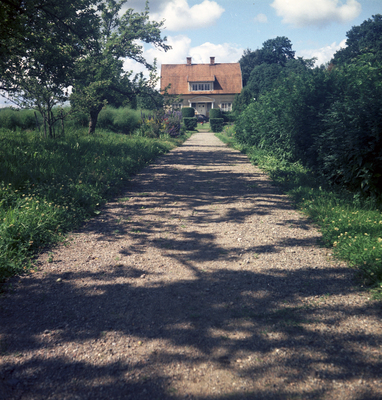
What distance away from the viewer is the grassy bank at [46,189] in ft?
14.0

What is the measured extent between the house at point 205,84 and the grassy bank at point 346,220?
53.9 metres

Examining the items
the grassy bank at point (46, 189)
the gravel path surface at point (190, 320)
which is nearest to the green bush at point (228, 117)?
the grassy bank at point (46, 189)

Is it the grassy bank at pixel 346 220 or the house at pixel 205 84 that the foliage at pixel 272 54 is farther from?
the grassy bank at pixel 346 220

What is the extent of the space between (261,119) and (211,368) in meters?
12.4

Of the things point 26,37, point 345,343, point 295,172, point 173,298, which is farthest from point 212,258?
point 26,37

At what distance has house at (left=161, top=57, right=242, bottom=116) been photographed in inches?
2341

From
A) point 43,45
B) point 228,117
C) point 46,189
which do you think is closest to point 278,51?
point 228,117

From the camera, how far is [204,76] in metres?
60.5

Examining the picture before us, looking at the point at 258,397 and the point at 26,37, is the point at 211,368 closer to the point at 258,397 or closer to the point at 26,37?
the point at 258,397

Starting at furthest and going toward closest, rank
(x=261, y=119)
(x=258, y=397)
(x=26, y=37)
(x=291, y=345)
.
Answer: (x=261, y=119), (x=26, y=37), (x=291, y=345), (x=258, y=397)

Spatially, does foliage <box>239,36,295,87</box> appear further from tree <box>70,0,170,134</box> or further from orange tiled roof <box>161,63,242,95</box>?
tree <box>70,0,170,134</box>

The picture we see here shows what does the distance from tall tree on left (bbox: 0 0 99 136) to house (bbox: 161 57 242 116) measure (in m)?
47.8

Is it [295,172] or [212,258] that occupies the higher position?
[295,172]

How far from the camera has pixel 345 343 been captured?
8.38 ft
